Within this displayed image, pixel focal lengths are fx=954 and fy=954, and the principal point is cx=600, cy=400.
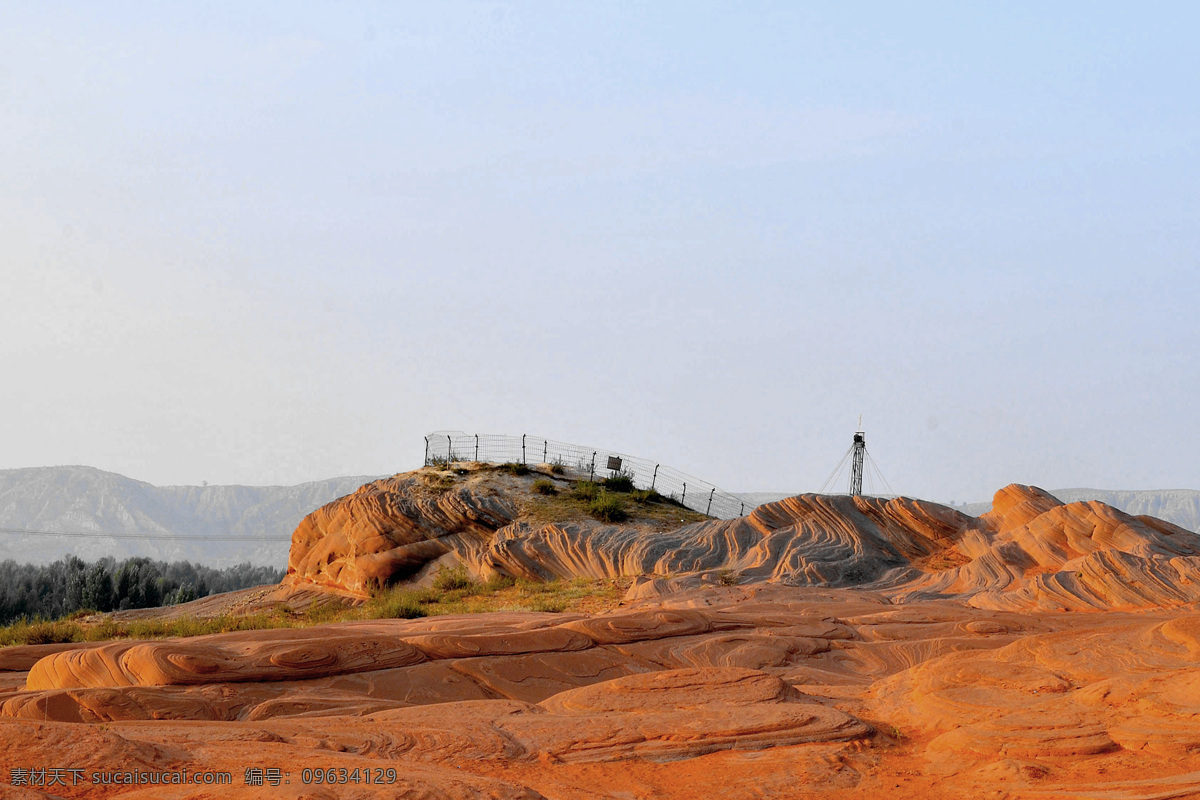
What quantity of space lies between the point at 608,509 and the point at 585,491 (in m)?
1.51

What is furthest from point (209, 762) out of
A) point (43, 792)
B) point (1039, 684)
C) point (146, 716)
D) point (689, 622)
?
point (689, 622)

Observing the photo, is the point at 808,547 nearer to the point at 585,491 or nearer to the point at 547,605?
the point at 547,605

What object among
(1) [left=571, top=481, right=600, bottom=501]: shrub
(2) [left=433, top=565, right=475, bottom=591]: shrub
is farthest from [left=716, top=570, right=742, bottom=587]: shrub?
(1) [left=571, top=481, right=600, bottom=501]: shrub

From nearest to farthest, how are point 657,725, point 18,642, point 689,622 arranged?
1. point 657,725
2. point 689,622
3. point 18,642

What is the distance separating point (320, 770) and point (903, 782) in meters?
3.47

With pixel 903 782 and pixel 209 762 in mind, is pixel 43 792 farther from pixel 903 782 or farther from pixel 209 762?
pixel 903 782

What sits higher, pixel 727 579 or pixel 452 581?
pixel 727 579

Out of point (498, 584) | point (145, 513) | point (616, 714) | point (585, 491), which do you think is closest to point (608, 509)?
point (585, 491)

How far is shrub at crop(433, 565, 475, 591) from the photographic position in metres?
20.7

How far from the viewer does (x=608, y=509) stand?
24922 millimetres

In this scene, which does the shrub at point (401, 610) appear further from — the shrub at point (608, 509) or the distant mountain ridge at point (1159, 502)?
the distant mountain ridge at point (1159, 502)

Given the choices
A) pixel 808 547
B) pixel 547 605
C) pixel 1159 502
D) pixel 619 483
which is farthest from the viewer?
pixel 1159 502

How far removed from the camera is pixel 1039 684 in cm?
778

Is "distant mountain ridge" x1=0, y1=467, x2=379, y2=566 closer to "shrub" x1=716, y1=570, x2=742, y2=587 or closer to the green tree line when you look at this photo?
the green tree line
